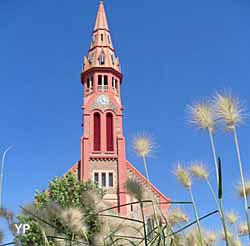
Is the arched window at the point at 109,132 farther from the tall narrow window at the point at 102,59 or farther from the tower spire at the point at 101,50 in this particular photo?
the tall narrow window at the point at 102,59

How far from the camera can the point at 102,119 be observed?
35469 millimetres

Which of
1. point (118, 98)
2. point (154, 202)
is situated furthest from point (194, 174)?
point (118, 98)

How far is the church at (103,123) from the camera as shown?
3262 centimetres

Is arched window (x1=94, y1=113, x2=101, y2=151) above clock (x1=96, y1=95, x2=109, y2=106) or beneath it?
beneath

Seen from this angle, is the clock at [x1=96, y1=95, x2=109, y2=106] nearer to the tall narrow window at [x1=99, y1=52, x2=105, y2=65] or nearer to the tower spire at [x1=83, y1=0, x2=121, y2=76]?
the tower spire at [x1=83, y1=0, x2=121, y2=76]

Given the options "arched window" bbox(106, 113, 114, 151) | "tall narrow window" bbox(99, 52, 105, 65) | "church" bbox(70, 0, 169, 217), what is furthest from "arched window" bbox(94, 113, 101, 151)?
"tall narrow window" bbox(99, 52, 105, 65)

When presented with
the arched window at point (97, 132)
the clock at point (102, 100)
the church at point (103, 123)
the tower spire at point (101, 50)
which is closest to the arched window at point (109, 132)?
the church at point (103, 123)

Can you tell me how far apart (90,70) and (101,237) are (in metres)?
35.9

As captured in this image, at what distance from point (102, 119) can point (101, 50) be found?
772cm

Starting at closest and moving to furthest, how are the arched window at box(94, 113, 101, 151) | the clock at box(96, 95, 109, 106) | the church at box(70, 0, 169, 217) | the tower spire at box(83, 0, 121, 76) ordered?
1. the church at box(70, 0, 169, 217)
2. the arched window at box(94, 113, 101, 151)
3. the clock at box(96, 95, 109, 106)
4. the tower spire at box(83, 0, 121, 76)

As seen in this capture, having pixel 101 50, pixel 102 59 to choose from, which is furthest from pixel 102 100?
pixel 101 50

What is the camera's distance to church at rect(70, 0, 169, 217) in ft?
107

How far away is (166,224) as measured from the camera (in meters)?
2.44

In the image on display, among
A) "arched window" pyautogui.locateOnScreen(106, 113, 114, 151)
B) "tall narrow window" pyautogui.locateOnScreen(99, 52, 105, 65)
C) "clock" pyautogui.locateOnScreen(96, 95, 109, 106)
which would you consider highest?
"tall narrow window" pyautogui.locateOnScreen(99, 52, 105, 65)
